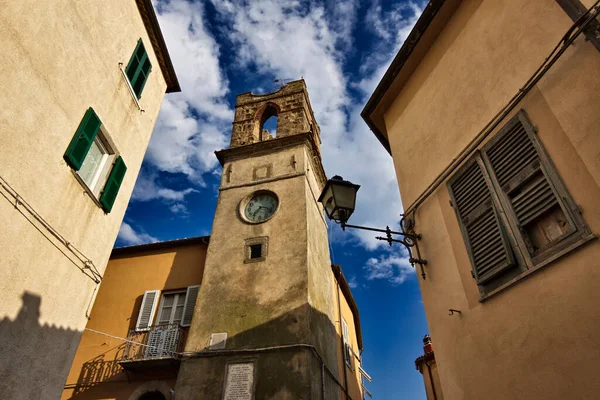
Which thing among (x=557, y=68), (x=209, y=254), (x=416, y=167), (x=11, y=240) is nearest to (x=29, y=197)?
(x=11, y=240)

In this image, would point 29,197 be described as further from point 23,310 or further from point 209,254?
point 209,254

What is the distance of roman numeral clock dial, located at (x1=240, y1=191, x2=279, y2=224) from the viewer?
13517 mm

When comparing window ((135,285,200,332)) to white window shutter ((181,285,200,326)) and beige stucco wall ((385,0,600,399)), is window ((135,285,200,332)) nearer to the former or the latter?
white window shutter ((181,285,200,326))

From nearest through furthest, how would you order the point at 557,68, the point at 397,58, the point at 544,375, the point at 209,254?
the point at 544,375
the point at 557,68
the point at 397,58
the point at 209,254

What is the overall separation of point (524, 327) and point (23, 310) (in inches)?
242

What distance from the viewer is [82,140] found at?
644cm

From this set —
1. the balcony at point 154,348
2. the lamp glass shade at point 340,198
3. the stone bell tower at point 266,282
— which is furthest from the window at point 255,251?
the lamp glass shade at point 340,198

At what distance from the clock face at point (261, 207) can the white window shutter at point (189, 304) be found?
2.95 m

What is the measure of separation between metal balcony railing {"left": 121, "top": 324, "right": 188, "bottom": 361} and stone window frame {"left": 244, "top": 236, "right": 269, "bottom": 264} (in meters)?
2.84

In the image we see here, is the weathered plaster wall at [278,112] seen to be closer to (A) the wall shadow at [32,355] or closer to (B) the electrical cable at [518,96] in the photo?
(B) the electrical cable at [518,96]

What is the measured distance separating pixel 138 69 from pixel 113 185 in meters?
2.76

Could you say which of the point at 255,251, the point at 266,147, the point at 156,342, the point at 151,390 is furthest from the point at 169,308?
the point at 266,147

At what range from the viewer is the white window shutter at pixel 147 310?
12.2 m

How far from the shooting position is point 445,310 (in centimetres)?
492
